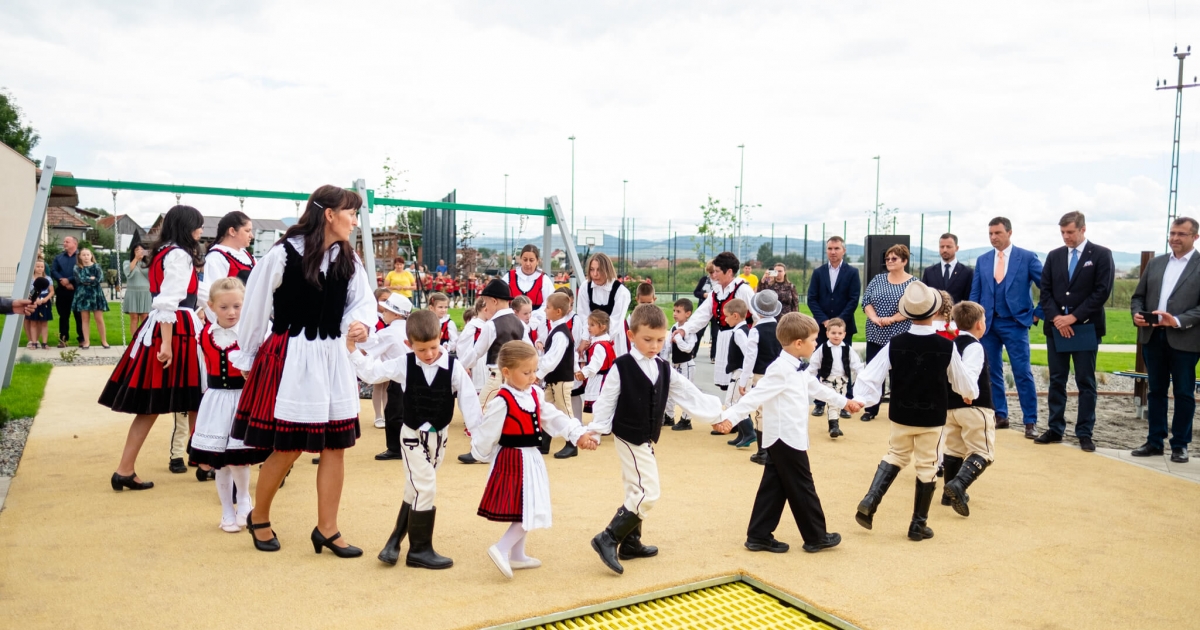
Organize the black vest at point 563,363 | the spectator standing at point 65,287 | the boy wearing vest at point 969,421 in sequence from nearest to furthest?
1. the boy wearing vest at point 969,421
2. the black vest at point 563,363
3. the spectator standing at point 65,287

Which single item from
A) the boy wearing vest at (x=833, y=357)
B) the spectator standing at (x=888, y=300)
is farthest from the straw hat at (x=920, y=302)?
the boy wearing vest at (x=833, y=357)

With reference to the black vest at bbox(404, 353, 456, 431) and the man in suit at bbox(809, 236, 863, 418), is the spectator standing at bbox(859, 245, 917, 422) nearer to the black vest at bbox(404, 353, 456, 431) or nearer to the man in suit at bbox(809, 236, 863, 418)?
the man in suit at bbox(809, 236, 863, 418)

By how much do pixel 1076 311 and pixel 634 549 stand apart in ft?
16.3

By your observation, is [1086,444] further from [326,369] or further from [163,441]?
[163,441]

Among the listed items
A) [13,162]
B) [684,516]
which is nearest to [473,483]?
[684,516]

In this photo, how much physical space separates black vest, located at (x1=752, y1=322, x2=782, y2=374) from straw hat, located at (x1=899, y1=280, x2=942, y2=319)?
2155 mm

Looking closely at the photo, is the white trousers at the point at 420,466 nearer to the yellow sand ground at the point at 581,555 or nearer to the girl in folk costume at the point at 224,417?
the yellow sand ground at the point at 581,555

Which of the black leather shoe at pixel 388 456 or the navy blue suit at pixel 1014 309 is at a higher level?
the navy blue suit at pixel 1014 309

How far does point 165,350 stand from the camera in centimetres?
510

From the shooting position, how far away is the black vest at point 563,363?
6.77 m

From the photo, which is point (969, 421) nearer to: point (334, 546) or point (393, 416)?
point (334, 546)

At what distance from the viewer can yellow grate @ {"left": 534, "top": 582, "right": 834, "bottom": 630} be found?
333 centimetres

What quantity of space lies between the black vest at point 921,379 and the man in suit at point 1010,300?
3.13 m

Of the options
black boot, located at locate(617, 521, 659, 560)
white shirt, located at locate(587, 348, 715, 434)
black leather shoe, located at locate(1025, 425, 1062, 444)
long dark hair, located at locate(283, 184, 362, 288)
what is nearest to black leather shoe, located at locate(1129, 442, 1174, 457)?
black leather shoe, located at locate(1025, 425, 1062, 444)
